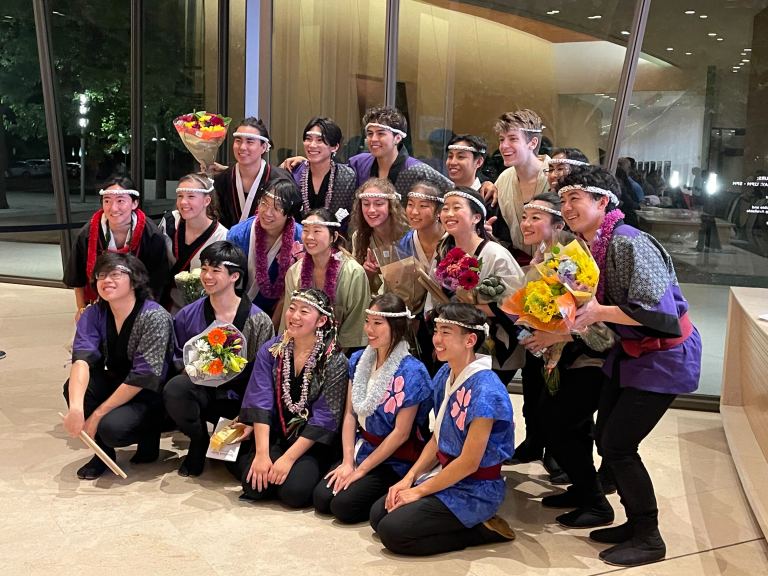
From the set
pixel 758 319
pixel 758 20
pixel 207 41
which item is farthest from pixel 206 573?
pixel 207 41

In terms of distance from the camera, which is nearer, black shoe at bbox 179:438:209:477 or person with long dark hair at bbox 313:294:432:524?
person with long dark hair at bbox 313:294:432:524

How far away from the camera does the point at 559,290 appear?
3090 millimetres

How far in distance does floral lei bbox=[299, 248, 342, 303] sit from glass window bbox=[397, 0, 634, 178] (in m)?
2.26

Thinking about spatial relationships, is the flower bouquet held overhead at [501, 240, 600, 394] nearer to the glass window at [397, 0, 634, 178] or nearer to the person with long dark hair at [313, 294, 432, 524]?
the person with long dark hair at [313, 294, 432, 524]

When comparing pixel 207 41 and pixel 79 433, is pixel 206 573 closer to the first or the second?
pixel 79 433

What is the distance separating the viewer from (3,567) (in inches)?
124

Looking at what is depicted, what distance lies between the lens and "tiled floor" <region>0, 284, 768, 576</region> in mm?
3256

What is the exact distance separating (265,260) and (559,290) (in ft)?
6.01

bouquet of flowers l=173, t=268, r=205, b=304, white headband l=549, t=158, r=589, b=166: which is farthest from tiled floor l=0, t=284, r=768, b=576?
white headband l=549, t=158, r=589, b=166

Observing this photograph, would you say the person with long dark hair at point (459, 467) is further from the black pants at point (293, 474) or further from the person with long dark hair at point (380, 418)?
the black pants at point (293, 474)

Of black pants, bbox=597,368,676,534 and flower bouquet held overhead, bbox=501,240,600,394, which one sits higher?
flower bouquet held overhead, bbox=501,240,600,394

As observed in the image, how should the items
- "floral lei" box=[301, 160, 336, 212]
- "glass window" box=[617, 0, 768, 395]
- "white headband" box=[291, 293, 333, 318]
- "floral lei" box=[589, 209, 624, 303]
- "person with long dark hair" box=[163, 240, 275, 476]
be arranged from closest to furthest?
1. "floral lei" box=[589, 209, 624, 303]
2. "white headband" box=[291, 293, 333, 318]
3. "person with long dark hair" box=[163, 240, 275, 476]
4. "floral lei" box=[301, 160, 336, 212]
5. "glass window" box=[617, 0, 768, 395]

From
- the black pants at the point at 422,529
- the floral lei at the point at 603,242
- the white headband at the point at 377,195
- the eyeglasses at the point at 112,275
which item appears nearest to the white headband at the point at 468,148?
the white headband at the point at 377,195

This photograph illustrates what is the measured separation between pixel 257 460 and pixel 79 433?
2.79 feet
